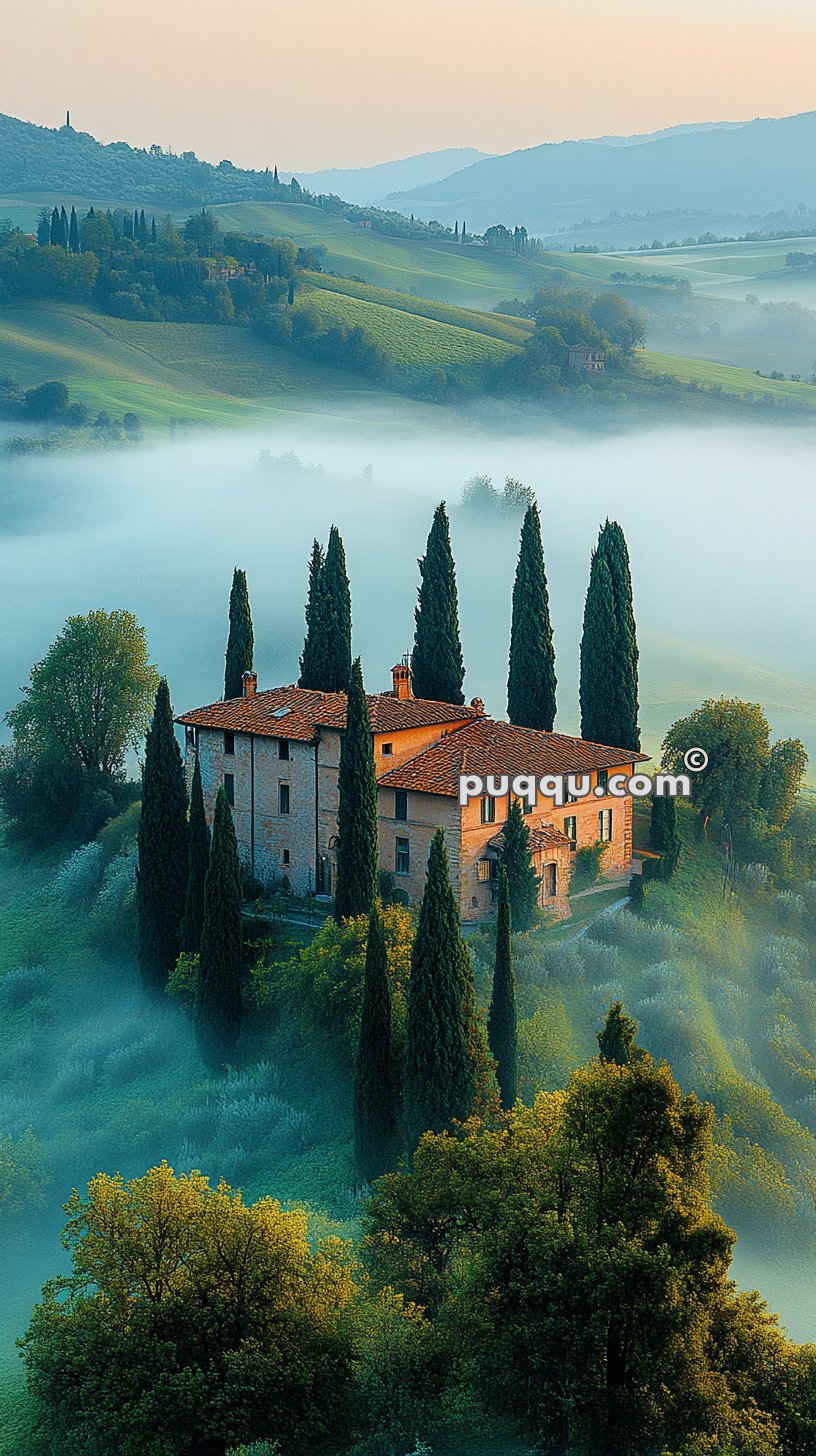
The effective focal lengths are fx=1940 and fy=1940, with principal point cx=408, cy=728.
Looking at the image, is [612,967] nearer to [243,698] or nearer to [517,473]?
[243,698]

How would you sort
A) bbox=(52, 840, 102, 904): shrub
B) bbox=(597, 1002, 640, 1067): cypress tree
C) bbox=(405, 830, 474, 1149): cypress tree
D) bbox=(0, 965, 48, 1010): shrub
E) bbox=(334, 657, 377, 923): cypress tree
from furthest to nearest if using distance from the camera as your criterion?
bbox=(52, 840, 102, 904): shrub → bbox=(0, 965, 48, 1010): shrub → bbox=(334, 657, 377, 923): cypress tree → bbox=(405, 830, 474, 1149): cypress tree → bbox=(597, 1002, 640, 1067): cypress tree

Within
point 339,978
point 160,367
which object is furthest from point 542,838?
point 160,367

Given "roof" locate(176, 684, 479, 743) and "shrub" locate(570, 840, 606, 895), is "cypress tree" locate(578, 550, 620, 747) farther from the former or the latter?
"shrub" locate(570, 840, 606, 895)

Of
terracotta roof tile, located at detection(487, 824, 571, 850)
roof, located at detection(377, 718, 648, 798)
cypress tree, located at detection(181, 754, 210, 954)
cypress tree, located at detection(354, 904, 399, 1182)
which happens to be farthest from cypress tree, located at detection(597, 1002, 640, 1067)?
cypress tree, located at detection(181, 754, 210, 954)

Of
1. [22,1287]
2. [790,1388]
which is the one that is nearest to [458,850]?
[22,1287]

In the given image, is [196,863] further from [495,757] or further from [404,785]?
[495,757]

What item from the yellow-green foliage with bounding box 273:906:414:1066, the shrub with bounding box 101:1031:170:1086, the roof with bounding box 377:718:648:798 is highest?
the roof with bounding box 377:718:648:798
